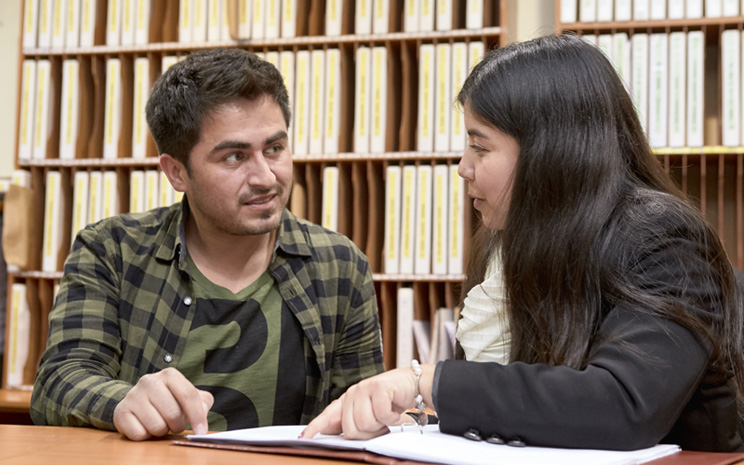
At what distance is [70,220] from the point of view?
290cm

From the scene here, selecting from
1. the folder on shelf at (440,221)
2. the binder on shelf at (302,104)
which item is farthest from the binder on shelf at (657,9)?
the binder on shelf at (302,104)

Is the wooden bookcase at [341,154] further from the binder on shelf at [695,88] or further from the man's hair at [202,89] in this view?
the man's hair at [202,89]

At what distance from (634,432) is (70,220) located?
98.2 inches

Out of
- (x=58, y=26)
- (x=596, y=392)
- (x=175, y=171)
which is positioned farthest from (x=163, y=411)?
(x=58, y=26)

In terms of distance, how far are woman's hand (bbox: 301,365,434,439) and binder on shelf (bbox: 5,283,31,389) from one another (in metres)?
2.24

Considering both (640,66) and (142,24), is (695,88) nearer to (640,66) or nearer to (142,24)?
(640,66)

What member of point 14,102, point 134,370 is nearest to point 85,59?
point 14,102

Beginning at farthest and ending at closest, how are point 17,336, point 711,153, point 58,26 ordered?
point 58,26 → point 17,336 → point 711,153

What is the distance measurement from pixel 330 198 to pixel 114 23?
1.03 metres

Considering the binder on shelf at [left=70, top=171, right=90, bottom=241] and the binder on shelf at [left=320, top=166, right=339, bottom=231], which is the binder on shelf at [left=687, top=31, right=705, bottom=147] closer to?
the binder on shelf at [left=320, top=166, right=339, bottom=231]

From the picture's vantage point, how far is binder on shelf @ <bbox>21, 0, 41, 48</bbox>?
289 centimetres

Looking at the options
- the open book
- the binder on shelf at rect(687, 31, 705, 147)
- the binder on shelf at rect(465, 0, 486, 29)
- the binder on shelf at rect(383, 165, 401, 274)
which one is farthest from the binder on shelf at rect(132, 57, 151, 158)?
the open book

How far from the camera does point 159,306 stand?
154 cm

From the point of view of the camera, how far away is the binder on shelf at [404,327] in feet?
8.51
